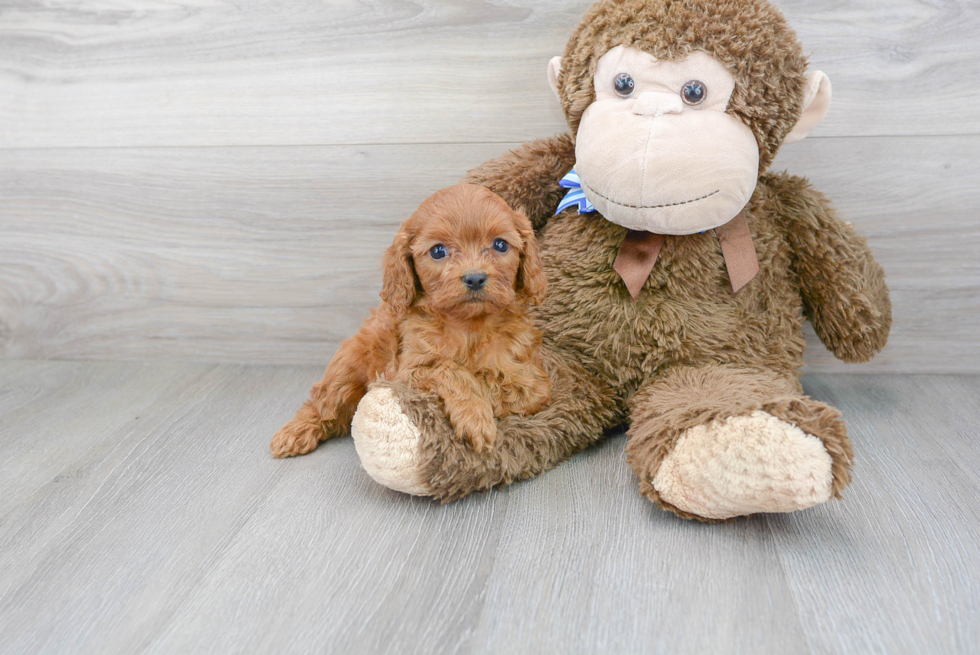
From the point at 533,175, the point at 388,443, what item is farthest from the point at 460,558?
the point at 533,175

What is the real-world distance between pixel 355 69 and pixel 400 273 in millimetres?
625

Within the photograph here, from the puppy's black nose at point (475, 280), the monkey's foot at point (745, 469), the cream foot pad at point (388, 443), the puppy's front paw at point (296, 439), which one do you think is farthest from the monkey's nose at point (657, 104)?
the puppy's front paw at point (296, 439)

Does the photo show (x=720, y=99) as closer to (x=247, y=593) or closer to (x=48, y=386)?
(x=247, y=593)

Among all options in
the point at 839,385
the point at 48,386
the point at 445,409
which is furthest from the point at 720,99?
the point at 48,386

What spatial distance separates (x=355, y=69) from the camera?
4.91 ft

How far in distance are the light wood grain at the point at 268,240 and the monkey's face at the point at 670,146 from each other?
1.40 feet

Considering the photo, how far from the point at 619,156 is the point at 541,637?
0.66 metres

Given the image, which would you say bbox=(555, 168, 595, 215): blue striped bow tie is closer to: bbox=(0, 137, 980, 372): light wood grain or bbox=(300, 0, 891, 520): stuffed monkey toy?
bbox=(300, 0, 891, 520): stuffed monkey toy

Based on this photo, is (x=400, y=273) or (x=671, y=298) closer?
(x=400, y=273)

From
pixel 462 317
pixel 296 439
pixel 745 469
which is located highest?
pixel 462 317

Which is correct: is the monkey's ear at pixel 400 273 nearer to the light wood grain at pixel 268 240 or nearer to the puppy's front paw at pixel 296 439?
the puppy's front paw at pixel 296 439

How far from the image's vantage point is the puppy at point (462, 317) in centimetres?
104

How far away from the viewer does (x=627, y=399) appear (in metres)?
1.26

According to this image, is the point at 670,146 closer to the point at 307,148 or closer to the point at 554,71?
the point at 554,71
